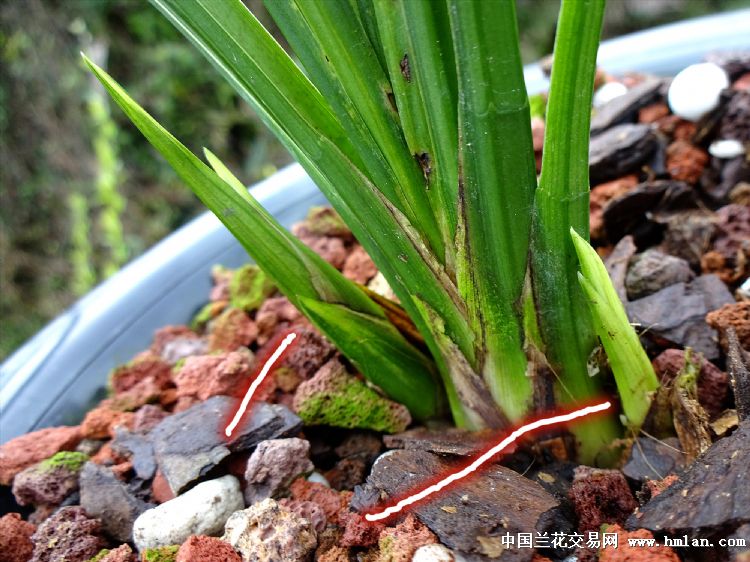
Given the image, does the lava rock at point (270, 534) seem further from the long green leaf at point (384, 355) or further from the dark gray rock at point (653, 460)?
the dark gray rock at point (653, 460)

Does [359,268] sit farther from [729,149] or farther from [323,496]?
[729,149]

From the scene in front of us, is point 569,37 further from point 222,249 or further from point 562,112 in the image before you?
point 222,249

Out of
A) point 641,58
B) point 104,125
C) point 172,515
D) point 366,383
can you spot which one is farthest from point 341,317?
point 104,125

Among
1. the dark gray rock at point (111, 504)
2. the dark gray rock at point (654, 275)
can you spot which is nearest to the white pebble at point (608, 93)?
the dark gray rock at point (654, 275)

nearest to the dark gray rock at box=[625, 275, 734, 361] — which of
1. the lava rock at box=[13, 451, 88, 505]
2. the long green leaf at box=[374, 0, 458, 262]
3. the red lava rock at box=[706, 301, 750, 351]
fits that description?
the red lava rock at box=[706, 301, 750, 351]

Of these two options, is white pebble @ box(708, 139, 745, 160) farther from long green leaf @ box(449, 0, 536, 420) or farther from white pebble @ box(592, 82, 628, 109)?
long green leaf @ box(449, 0, 536, 420)

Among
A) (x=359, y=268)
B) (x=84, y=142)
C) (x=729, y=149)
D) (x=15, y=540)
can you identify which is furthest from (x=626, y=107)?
(x=84, y=142)
